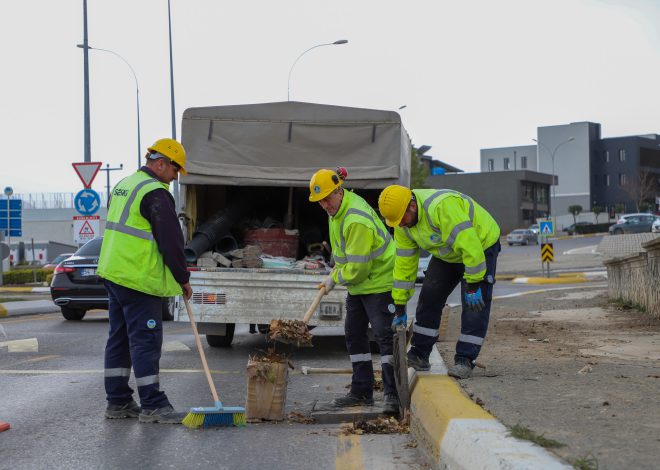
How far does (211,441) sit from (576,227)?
260 ft

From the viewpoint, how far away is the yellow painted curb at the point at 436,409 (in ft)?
17.0

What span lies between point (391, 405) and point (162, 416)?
5.42 feet

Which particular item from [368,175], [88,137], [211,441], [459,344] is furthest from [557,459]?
[88,137]

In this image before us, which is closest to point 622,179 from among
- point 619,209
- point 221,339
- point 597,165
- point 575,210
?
point 597,165

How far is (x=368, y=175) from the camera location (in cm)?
1159

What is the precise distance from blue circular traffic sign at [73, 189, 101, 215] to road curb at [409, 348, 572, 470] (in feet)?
51.2

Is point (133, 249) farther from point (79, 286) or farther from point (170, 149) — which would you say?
point (79, 286)

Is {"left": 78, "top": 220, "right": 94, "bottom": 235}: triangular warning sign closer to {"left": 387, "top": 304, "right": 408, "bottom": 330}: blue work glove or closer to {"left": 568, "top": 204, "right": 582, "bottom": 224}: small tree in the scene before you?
{"left": 387, "top": 304, "right": 408, "bottom": 330}: blue work glove

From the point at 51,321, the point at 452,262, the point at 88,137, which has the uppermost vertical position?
the point at 88,137

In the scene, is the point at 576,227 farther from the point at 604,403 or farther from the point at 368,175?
the point at 604,403

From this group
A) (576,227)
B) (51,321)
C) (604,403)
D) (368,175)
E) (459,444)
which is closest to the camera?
(459,444)

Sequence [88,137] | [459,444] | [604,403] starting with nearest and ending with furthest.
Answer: [459,444] < [604,403] < [88,137]

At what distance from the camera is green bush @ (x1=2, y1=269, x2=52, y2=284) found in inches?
1428

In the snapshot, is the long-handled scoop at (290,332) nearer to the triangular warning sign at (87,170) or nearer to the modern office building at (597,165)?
the triangular warning sign at (87,170)
